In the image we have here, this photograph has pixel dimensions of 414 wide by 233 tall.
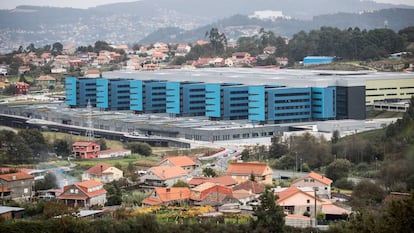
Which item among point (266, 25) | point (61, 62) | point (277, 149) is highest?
point (266, 25)

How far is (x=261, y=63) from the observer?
26.3 meters

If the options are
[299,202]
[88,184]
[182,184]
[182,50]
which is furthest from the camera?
[182,50]

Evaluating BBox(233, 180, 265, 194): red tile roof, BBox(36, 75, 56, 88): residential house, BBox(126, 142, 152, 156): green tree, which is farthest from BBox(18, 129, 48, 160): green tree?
BBox(36, 75, 56, 88): residential house

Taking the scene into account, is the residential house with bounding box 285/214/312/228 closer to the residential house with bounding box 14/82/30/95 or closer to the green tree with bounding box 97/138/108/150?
the green tree with bounding box 97/138/108/150

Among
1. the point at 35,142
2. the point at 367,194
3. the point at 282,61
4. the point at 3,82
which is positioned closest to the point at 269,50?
the point at 282,61

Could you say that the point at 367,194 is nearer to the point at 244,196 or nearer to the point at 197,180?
the point at 244,196

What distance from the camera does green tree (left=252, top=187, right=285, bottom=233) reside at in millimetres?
8172

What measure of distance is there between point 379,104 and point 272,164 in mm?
5522

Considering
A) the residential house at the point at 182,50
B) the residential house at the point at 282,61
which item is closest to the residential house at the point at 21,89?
the residential house at the point at 282,61

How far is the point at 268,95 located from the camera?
16.4 meters

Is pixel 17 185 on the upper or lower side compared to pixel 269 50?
lower

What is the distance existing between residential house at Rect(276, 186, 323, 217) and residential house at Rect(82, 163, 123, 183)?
255 centimetres

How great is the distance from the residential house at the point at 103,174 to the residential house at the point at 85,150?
209cm

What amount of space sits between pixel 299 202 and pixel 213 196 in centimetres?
93
